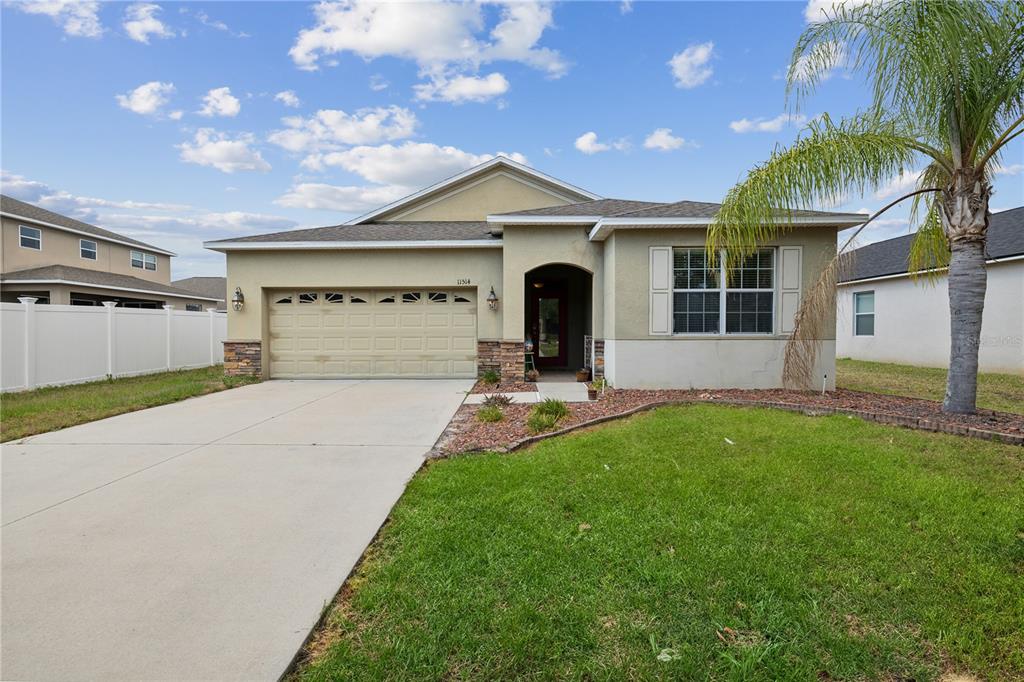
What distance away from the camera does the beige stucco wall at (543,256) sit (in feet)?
36.5

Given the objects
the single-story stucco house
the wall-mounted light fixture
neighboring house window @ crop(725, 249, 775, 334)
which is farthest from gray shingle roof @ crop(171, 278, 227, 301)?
the single-story stucco house

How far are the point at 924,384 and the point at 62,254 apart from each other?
106 feet


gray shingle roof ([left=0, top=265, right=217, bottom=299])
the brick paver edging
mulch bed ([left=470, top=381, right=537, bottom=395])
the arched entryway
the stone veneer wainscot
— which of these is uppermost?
gray shingle roof ([left=0, top=265, right=217, bottom=299])

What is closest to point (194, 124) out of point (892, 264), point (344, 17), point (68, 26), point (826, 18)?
point (68, 26)

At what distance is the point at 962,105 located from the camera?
636 cm

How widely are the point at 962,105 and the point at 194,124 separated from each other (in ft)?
50.7

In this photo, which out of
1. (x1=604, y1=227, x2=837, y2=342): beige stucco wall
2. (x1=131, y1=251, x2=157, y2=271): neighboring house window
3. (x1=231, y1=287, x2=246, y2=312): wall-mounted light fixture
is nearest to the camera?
(x1=604, y1=227, x2=837, y2=342): beige stucco wall

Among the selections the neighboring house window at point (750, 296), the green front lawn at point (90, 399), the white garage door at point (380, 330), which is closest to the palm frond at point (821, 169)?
the neighboring house window at point (750, 296)

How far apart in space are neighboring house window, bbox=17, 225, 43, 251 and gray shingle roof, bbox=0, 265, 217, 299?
924mm

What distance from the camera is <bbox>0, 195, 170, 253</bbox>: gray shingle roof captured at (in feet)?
68.5

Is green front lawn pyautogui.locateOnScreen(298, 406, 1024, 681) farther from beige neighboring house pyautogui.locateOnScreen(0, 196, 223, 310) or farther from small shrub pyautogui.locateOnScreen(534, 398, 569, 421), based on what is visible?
beige neighboring house pyautogui.locateOnScreen(0, 196, 223, 310)

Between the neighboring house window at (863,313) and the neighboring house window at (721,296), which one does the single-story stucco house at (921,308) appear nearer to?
the neighboring house window at (863,313)

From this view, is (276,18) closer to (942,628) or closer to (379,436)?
(379,436)

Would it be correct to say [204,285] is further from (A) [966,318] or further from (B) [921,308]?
(A) [966,318]
